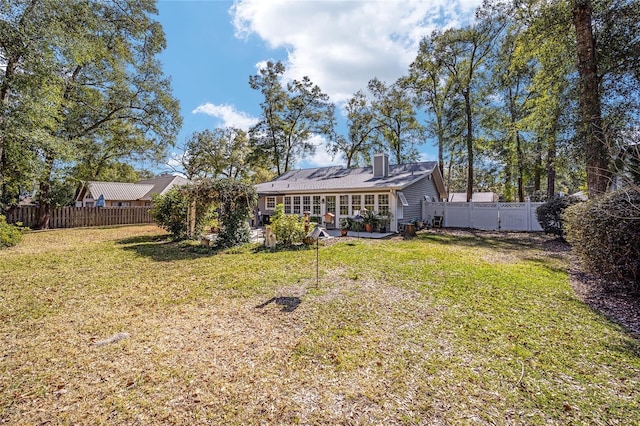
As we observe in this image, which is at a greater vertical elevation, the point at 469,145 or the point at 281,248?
the point at 469,145

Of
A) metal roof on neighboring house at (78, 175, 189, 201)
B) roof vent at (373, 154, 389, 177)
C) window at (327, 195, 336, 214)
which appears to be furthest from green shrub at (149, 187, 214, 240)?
metal roof on neighboring house at (78, 175, 189, 201)

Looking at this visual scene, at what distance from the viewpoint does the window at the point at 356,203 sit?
14.8m

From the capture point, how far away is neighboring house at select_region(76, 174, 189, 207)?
29.5 m

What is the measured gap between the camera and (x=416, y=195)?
53.9ft

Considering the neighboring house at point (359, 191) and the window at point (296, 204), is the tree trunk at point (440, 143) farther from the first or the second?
the window at point (296, 204)

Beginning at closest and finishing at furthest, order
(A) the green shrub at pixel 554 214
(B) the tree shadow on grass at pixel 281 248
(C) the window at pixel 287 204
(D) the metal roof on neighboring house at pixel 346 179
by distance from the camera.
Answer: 1. (B) the tree shadow on grass at pixel 281 248
2. (A) the green shrub at pixel 554 214
3. (D) the metal roof on neighboring house at pixel 346 179
4. (C) the window at pixel 287 204

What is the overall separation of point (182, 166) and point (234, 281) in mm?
27446

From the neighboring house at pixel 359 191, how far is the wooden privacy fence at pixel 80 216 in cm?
1026

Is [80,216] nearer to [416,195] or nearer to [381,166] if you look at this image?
[381,166]

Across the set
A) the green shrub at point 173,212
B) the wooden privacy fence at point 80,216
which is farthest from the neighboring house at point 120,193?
the green shrub at point 173,212

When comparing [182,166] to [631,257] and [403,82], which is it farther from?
[631,257]

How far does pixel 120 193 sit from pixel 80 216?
46.0ft

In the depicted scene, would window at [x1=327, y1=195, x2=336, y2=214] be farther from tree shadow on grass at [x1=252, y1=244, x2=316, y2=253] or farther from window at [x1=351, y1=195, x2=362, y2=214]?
tree shadow on grass at [x1=252, y1=244, x2=316, y2=253]

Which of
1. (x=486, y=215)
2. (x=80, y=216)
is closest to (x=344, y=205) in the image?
(x=486, y=215)
